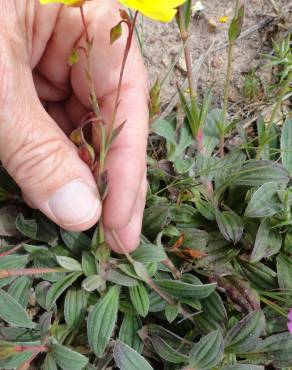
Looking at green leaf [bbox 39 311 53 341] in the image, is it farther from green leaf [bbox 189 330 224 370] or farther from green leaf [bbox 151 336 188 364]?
green leaf [bbox 189 330 224 370]

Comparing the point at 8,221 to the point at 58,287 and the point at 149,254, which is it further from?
the point at 149,254

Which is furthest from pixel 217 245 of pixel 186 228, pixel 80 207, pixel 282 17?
pixel 282 17

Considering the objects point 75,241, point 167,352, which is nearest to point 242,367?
point 167,352

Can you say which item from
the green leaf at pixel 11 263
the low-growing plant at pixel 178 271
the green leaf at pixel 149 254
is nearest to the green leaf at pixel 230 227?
the low-growing plant at pixel 178 271

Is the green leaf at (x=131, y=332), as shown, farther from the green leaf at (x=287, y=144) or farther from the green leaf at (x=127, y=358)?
the green leaf at (x=287, y=144)

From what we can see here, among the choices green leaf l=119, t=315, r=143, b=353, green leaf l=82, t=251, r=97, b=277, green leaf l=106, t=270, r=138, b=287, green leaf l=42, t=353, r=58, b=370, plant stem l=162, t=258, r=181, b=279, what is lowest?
green leaf l=42, t=353, r=58, b=370

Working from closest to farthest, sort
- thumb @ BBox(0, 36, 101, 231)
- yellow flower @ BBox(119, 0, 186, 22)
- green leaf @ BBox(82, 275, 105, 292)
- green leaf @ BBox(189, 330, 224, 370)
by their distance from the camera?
yellow flower @ BBox(119, 0, 186, 22) → thumb @ BBox(0, 36, 101, 231) → green leaf @ BBox(189, 330, 224, 370) → green leaf @ BBox(82, 275, 105, 292)

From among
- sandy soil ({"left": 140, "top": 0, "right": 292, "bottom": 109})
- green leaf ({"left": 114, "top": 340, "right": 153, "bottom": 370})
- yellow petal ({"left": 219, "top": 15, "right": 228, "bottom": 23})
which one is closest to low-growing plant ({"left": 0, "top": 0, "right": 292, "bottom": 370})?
green leaf ({"left": 114, "top": 340, "right": 153, "bottom": 370})
